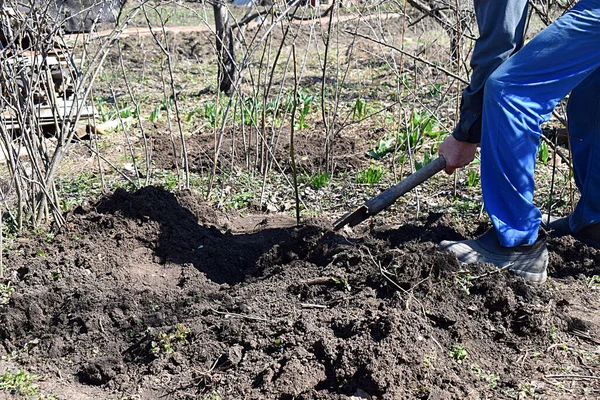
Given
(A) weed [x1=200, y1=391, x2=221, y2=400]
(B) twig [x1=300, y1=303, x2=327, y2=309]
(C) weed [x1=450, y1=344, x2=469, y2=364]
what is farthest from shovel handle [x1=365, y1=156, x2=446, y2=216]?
(A) weed [x1=200, y1=391, x2=221, y2=400]

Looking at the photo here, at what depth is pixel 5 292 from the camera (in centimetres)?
342

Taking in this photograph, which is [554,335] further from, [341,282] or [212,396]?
[212,396]

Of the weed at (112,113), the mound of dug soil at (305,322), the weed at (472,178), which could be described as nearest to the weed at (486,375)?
the mound of dug soil at (305,322)

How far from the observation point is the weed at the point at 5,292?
3.35 meters

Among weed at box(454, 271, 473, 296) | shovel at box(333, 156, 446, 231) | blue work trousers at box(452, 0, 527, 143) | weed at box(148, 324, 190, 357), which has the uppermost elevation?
blue work trousers at box(452, 0, 527, 143)

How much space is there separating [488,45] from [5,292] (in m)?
2.56

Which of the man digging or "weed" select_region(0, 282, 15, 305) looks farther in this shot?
"weed" select_region(0, 282, 15, 305)

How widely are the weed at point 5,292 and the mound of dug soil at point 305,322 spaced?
5cm

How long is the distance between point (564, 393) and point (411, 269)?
749 millimetres

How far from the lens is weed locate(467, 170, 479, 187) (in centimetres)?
480

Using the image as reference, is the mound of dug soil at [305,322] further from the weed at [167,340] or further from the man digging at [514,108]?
the man digging at [514,108]

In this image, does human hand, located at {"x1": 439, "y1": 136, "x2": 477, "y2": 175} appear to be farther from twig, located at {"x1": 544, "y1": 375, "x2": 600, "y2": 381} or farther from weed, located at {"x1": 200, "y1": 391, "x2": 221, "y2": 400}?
weed, located at {"x1": 200, "y1": 391, "x2": 221, "y2": 400}

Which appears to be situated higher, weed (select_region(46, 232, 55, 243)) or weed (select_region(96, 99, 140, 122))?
weed (select_region(46, 232, 55, 243))

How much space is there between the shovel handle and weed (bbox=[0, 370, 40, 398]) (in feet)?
5.94
